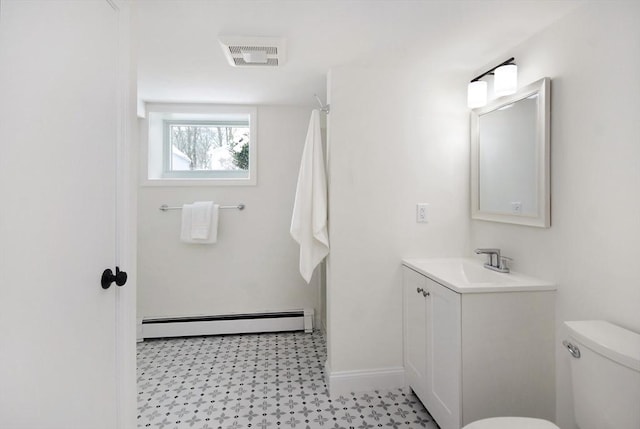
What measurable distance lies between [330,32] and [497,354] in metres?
1.79

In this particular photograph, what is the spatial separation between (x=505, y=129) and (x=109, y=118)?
1.96 meters

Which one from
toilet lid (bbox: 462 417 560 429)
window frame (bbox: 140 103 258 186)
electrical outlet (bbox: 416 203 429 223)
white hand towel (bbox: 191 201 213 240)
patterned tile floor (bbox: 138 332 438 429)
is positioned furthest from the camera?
window frame (bbox: 140 103 258 186)

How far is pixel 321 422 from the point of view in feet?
6.13

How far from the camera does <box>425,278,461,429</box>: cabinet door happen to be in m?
1.57

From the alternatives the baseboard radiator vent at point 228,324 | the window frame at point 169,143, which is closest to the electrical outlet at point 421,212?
the baseboard radiator vent at point 228,324

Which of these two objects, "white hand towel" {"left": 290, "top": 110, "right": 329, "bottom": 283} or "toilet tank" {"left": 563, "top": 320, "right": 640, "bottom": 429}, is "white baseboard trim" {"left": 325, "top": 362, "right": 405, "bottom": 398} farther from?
"toilet tank" {"left": 563, "top": 320, "right": 640, "bottom": 429}

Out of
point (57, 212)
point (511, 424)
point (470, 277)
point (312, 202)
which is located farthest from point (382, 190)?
point (57, 212)

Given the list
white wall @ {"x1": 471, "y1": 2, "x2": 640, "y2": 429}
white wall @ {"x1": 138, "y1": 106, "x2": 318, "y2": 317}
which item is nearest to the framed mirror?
white wall @ {"x1": 471, "y1": 2, "x2": 640, "y2": 429}

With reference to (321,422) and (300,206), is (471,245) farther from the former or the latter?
(321,422)

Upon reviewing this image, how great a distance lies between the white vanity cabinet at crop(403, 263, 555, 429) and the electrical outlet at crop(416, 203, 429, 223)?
0.69 meters

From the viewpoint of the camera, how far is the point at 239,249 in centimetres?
315

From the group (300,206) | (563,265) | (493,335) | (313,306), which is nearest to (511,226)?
(563,265)

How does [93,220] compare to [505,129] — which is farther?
[505,129]

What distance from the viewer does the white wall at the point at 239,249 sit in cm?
307
